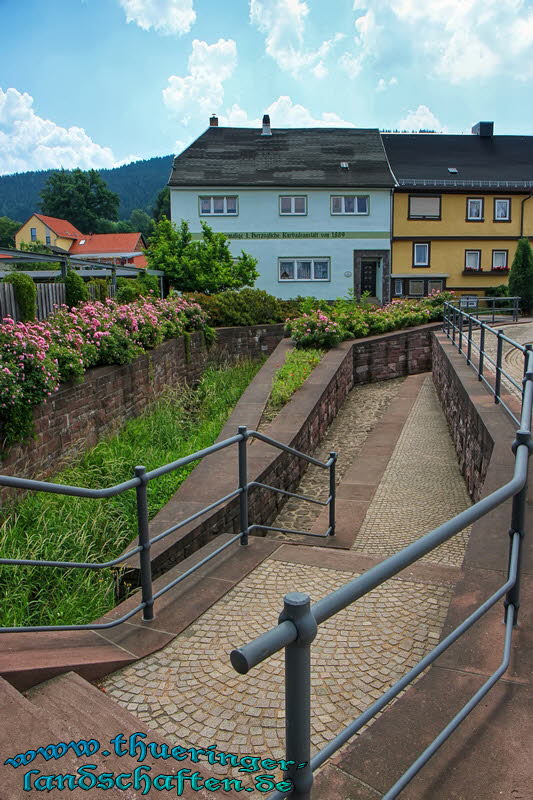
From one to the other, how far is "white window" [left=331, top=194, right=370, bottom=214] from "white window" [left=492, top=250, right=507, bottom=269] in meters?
7.47

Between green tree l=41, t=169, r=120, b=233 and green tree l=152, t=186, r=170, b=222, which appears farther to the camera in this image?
green tree l=41, t=169, r=120, b=233

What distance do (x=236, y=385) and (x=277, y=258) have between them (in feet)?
62.1

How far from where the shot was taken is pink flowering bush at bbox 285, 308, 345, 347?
16.0m

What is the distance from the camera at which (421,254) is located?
3350cm

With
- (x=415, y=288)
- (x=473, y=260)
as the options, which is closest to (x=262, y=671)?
(x=415, y=288)

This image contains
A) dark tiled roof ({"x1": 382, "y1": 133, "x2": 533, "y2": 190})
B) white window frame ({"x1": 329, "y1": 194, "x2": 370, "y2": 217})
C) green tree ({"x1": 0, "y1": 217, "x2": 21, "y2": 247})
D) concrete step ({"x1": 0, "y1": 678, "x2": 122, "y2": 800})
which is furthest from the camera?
green tree ({"x1": 0, "y1": 217, "x2": 21, "y2": 247})

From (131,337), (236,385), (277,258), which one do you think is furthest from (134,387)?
(277,258)

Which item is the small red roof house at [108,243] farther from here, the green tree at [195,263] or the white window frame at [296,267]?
the green tree at [195,263]

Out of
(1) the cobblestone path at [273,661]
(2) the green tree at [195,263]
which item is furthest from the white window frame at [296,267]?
(1) the cobblestone path at [273,661]

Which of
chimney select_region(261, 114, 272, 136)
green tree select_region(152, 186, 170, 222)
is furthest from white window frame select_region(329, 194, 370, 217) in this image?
green tree select_region(152, 186, 170, 222)

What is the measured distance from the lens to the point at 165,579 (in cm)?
450

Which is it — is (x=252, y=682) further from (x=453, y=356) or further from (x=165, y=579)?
(x=453, y=356)

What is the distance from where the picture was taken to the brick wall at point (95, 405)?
7.62 m

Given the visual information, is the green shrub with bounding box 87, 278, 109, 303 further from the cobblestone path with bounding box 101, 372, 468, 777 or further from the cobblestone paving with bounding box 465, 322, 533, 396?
the cobblestone path with bounding box 101, 372, 468, 777
